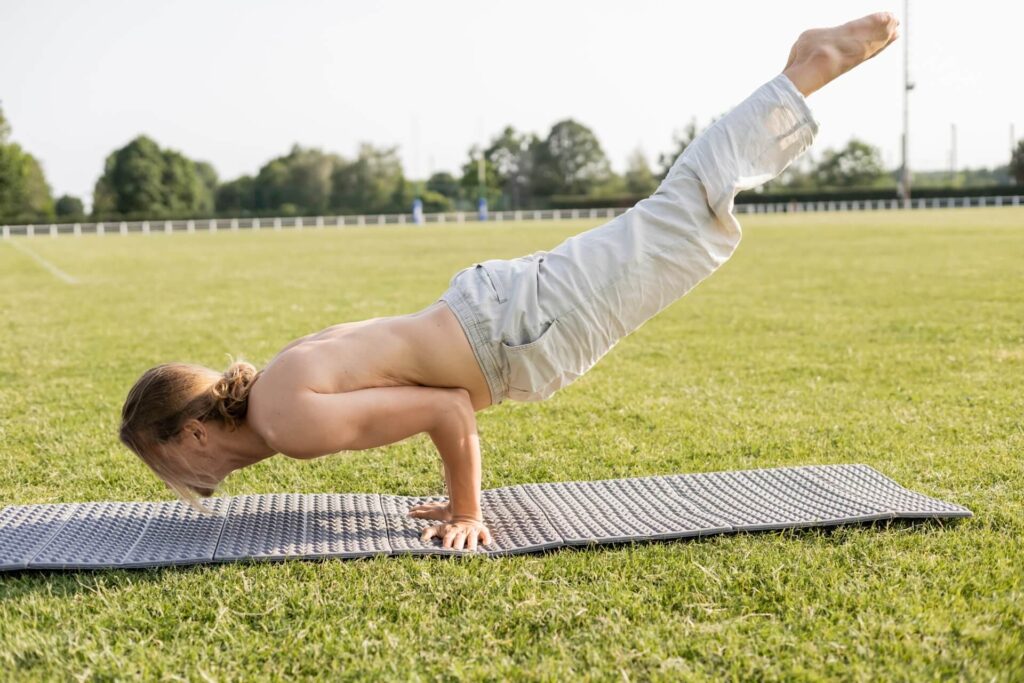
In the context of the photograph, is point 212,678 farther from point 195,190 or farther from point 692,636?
point 195,190

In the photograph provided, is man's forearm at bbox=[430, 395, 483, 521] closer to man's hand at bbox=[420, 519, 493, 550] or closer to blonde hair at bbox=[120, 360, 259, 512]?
man's hand at bbox=[420, 519, 493, 550]

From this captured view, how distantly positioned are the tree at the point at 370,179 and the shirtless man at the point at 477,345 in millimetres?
69987

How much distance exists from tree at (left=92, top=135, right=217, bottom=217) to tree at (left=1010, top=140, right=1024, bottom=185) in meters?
55.1

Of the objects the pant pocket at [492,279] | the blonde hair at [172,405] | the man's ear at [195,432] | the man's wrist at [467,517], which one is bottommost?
the man's wrist at [467,517]

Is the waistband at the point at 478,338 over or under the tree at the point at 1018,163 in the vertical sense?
under

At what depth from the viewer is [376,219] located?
55.2 meters

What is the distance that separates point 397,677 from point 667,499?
1.35 metres

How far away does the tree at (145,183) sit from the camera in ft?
222

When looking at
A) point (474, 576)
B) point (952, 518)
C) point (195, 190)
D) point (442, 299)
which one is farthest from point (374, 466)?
point (195, 190)

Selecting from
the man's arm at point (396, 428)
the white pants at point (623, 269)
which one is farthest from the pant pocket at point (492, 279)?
the man's arm at point (396, 428)

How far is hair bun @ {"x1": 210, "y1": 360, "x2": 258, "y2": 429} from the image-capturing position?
8.65ft

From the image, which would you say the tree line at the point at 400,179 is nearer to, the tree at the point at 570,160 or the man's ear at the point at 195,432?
the tree at the point at 570,160

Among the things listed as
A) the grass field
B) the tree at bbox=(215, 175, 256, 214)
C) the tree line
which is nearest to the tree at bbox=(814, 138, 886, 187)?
the tree line

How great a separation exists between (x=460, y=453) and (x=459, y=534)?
23 centimetres
